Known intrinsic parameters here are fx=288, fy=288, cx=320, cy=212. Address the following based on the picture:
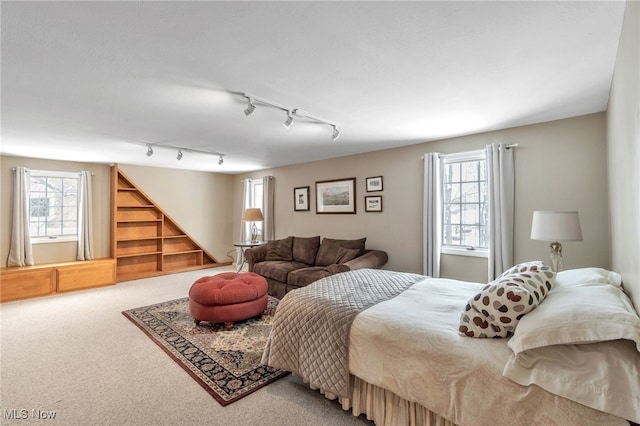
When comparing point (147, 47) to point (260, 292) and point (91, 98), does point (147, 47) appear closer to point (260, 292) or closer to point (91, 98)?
point (91, 98)

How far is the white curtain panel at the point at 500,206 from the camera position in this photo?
3.31 metres

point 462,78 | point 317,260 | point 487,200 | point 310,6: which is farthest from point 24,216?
point 487,200

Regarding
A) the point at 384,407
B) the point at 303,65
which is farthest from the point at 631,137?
the point at 384,407

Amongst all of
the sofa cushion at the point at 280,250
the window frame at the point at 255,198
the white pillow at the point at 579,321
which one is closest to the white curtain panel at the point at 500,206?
the white pillow at the point at 579,321

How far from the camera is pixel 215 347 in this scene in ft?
9.45

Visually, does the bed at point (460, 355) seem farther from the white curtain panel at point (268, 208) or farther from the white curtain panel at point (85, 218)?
the white curtain panel at point (85, 218)

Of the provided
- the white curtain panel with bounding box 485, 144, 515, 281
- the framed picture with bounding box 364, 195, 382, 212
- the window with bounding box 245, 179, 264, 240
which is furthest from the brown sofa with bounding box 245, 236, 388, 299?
the window with bounding box 245, 179, 264, 240

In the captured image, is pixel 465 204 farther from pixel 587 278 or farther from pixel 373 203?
pixel 587 278

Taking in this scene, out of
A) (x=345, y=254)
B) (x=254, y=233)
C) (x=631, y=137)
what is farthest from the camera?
(x=254, y=233)

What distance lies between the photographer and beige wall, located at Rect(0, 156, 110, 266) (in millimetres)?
4758

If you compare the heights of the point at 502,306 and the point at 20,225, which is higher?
the point at 20,225

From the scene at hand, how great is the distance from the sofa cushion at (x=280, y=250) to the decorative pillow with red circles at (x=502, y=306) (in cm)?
385

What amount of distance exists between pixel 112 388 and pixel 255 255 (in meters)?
3.05

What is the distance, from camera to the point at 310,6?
138cm
